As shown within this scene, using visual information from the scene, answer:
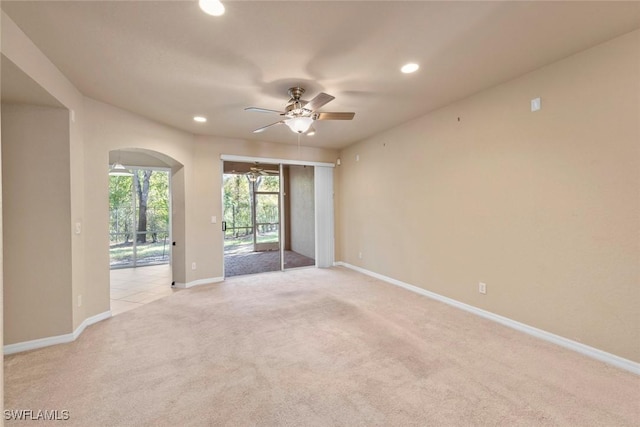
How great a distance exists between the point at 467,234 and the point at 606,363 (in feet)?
5.52

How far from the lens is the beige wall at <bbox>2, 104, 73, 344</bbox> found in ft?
9.08

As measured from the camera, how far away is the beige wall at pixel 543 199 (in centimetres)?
238

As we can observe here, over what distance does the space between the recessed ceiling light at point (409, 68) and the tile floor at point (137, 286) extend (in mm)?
4515

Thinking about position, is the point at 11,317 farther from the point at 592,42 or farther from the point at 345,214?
the point at 592,42

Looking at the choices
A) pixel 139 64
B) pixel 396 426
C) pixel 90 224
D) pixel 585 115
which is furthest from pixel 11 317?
pixel 585 115

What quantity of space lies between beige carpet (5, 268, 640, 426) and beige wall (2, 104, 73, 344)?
14.4 inches

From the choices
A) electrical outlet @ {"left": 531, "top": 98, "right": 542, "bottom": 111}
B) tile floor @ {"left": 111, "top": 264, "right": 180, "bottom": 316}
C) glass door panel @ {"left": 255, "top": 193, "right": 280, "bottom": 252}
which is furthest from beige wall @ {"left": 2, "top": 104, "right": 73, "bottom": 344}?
electrical outlet @ {"left": 531, "top": 98, "right": 542, "bottom": 111}

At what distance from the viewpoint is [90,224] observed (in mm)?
3389

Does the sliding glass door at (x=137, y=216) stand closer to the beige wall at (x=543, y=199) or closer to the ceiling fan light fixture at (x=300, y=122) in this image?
the ceiling fan light fixture at (x=300, y=122)

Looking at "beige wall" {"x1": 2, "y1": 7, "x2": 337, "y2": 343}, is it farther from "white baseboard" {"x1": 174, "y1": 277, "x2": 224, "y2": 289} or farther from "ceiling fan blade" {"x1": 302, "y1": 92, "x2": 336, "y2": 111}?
"ceiling fan blade" {"x1": 302, "y1": 92, "x2": 336, "y2": 111}

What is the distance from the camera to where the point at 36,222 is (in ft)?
9.34

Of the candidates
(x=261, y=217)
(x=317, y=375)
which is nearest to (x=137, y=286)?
(x=261, y=217)

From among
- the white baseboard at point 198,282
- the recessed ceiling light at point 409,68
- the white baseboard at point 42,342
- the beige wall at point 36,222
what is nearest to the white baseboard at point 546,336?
the recessed ceiling light at point 409,68

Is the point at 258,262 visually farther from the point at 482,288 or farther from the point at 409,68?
the point at 409,68
